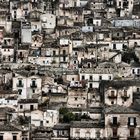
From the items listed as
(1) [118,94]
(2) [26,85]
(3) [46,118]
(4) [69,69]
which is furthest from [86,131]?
(4) [69,69]

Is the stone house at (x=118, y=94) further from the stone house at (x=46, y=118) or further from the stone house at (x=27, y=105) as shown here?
the stone house at (x=27, y=105)

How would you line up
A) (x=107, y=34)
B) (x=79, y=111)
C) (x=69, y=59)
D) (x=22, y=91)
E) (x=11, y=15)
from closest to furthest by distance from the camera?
(x=79, y=111), (x=22, y=91), (x=69, y=59), (x=107, y=34), (x=11, y=15)

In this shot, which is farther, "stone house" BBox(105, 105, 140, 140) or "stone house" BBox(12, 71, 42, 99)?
"stone house" BBox(12, 71, 42, 99)

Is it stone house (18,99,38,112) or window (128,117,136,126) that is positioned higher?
window (128,117,136,126)

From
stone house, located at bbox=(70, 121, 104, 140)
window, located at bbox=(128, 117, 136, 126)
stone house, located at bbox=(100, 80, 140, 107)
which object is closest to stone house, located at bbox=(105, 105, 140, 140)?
window, located at bbox=(128, 117, 136, 126)

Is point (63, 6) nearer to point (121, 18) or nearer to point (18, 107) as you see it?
point (121, 18)

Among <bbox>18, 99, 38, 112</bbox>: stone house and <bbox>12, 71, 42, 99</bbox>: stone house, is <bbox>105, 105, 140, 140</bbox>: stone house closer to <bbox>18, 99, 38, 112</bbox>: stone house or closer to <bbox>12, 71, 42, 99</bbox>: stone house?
<bbox>18, 99, 38, 112</bbox>: stone house

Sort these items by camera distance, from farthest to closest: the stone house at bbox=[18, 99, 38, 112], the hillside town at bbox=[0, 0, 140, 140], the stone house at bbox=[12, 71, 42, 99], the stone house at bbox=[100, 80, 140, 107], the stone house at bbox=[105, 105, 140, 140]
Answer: the stone house at bbox=[12, 71, 42, 99] < the stone house at bbox=[100, 80, 140, 107] < the stone house at bbox=[18, 99, 38, 112] < the hillside town at bbox=[0, 0, 140, 140] < the stone house at bbox=[105, 105, 140, 140]

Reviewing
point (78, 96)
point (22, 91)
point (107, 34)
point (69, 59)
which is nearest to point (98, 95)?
point (78, 96)

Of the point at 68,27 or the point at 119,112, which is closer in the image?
the point at 119,112

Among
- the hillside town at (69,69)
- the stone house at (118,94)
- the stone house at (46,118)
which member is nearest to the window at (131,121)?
the hillside town at (69,69)
